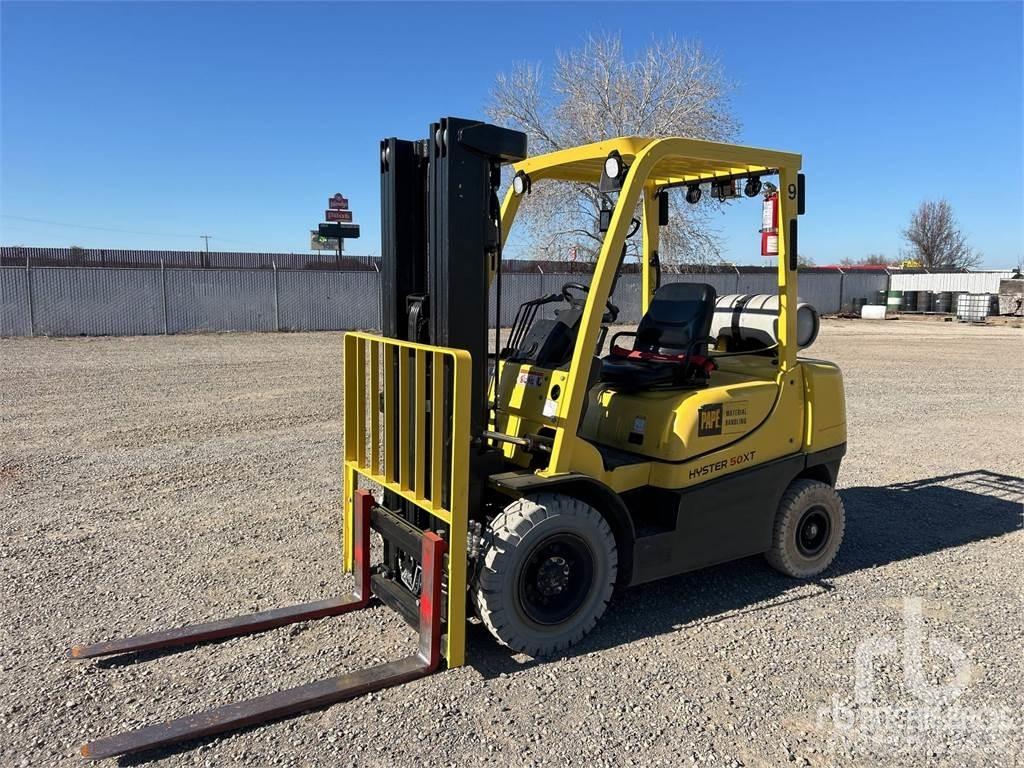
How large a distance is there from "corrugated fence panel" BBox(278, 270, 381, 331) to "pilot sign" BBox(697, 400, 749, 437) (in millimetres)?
21883

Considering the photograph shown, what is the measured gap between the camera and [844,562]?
224 inches

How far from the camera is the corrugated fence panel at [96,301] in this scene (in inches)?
858

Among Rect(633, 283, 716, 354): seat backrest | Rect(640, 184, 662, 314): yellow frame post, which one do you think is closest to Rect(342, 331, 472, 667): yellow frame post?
Rect(633, 283, 716, 354): seat backrest

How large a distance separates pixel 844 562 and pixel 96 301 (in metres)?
22.5

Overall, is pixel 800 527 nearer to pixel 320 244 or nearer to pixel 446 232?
pixel 446 232

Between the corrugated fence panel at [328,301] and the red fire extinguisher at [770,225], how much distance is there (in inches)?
849

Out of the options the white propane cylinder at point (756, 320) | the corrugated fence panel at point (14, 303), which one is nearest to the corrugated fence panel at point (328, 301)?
the corrugated fence panel at point (14, 303)

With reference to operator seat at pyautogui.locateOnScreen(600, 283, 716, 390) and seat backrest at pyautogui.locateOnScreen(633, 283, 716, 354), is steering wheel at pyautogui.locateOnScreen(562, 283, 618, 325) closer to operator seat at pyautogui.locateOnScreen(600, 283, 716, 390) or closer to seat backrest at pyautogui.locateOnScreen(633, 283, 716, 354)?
operator seat at pyautogui.locateOnScreen(600, 283, 716, 390)

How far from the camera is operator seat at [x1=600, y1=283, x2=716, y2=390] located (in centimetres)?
484

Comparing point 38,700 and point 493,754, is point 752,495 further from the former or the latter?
point 38,700

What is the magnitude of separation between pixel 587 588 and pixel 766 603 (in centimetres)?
139

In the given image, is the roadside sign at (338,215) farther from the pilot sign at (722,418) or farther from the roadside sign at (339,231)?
the pilot sign at (722,418)

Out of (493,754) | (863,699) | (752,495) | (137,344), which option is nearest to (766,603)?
(752,495)

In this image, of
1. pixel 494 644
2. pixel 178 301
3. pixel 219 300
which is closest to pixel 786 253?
pixel 494 644
